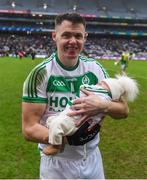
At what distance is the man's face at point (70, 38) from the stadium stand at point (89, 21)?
263ft

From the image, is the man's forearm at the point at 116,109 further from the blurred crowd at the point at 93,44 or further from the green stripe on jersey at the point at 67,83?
the blurred crowd at the point at 93,44

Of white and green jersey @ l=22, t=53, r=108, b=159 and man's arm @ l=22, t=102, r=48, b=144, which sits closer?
man's arm @ l=22, t=102, r=48, b=144

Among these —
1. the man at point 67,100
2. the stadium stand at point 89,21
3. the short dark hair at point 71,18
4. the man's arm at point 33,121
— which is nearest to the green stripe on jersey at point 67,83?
the man at point 67,100

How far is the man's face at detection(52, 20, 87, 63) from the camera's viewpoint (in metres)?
3.85

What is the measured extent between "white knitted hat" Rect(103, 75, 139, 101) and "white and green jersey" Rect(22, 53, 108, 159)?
1.11 ft

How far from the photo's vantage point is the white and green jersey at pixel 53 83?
388 cm

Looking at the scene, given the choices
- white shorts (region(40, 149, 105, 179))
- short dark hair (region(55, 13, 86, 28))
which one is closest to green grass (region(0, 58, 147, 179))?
white shorts (region(40, 149, 105, 179))

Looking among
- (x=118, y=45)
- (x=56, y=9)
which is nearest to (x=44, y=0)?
(x=56, y=9)

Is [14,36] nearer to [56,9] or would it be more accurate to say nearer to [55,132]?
[56,9]

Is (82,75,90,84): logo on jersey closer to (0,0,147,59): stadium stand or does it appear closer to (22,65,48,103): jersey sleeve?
(22,65,48,103): jersey sleeve

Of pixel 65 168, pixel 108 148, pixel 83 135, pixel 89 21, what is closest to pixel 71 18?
pixel 83 135

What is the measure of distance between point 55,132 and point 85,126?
13.2 inches

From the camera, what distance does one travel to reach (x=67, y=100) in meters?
3.99

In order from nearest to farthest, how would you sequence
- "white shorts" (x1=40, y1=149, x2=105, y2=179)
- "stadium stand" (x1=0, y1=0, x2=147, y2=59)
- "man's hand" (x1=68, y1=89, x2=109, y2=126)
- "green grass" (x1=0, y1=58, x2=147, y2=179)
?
1. "man's hand" (x1=68, y1=89, x2=109, y2=126)
2. "white shorts" (x1=40, y1=149, x2=105, y2=179)
3. "green grass" (x1=0, y1=58, x2=147, y2=179)
4. "stadium stand" (x1=0, y1=0, x2=147, y2=59)
